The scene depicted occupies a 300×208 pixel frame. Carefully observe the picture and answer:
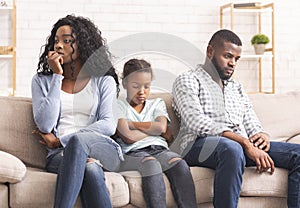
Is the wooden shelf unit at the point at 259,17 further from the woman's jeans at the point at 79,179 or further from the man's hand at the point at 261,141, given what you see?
the woman's jeans at the point at 79,179

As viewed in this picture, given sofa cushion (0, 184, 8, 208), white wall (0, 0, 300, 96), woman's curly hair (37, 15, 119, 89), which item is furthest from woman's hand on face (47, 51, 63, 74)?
white wall (0, 0, 300, 96)

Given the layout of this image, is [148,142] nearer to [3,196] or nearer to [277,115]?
[3,196]

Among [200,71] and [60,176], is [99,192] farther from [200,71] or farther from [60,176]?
[200,71]

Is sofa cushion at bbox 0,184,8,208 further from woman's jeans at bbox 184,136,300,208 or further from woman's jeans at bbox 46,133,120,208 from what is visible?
woman's jeans at bbox 184,136,300,208

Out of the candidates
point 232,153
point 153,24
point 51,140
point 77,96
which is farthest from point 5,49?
point 232,153

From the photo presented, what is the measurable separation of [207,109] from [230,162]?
1.33 feet

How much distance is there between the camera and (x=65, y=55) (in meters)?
2.72

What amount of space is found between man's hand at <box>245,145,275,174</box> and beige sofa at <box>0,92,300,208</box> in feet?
0.11

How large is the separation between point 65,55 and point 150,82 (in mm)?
427

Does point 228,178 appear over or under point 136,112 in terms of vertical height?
under

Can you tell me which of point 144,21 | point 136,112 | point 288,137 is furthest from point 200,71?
point 144,21

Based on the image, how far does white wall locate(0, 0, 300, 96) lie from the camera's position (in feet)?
14.6

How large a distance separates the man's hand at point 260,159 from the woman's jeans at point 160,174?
1.07ft

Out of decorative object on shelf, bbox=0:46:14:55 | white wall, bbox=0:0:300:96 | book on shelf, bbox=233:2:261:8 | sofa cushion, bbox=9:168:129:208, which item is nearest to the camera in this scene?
sofa cushion, bbox=9:168:129:208
